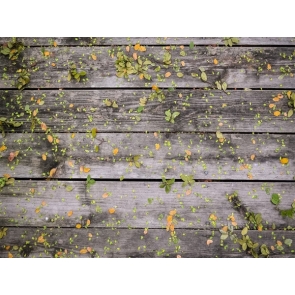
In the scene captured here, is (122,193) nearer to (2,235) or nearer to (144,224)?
(144,224)

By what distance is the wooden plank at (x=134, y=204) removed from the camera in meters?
2.30

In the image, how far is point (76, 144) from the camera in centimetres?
236

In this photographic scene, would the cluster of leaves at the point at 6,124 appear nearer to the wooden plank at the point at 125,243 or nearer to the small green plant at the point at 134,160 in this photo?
the wooden plank at the point at 125,243

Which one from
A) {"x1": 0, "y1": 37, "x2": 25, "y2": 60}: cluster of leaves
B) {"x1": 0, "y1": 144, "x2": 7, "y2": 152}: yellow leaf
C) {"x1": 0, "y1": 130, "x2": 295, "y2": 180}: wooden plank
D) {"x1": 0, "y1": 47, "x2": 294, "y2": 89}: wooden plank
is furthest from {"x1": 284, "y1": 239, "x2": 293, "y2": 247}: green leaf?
{"x1": 0, "y1": 37, "x2": 25, "y2": 60}: cluster of leaves

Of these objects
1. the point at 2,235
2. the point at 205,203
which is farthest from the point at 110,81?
the point at 2,235

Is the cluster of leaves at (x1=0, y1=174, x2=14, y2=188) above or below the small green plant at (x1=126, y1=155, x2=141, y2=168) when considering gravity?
below

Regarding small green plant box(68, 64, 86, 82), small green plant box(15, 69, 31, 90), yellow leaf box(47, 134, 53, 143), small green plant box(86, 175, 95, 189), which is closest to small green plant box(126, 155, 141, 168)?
small green plant box(86, 175, 95, 189)

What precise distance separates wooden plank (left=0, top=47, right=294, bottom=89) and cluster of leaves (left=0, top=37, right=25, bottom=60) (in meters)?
0.05

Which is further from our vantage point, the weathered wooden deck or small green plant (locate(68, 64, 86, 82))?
small green plant (locate(68, 64, 86, 82))

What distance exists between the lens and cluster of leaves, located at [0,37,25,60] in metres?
2.42

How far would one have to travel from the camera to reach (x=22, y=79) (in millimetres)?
2395

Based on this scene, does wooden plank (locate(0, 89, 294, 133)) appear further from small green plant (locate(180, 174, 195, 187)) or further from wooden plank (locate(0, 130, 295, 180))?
small green plant (locate(180, 174, 195, 187))

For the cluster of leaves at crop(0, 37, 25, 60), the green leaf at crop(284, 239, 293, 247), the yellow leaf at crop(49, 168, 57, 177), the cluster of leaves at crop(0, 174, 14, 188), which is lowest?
the green leaf at crop(284, 239, 293, 247)

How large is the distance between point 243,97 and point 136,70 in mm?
869
